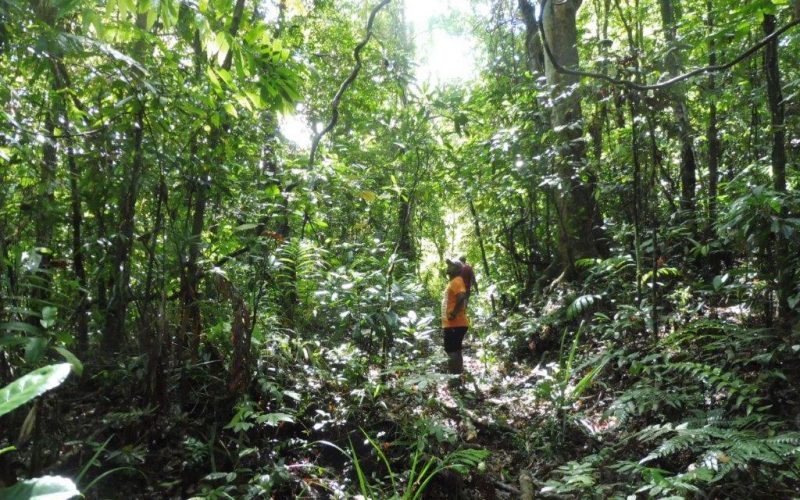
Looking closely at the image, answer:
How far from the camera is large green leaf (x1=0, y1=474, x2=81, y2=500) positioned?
978 millimetres

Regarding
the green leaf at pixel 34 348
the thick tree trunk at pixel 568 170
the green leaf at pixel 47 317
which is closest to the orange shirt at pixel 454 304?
the thick tree trunk at pixel 568 170

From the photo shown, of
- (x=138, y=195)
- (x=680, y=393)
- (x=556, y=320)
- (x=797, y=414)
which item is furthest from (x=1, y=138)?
(x=556, y=320)

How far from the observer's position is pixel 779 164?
4.64 meters

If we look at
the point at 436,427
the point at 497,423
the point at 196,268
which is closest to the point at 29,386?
the point at 436,427

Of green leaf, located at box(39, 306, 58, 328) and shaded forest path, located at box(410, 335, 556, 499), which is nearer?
green leaf, located at box(39, 306, 58, 328)

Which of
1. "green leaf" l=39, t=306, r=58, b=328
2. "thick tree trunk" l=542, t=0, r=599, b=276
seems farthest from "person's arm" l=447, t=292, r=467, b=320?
"green leaf" l=39, t=306, r=58, b=328

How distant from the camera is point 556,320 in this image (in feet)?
23.3

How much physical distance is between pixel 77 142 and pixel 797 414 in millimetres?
5272

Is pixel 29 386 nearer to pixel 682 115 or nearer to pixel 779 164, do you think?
pixel 779 164

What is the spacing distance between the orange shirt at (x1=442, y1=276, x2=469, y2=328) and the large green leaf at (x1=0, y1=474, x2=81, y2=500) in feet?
18.6

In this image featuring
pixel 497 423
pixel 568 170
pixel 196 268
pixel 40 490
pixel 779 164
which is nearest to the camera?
pixel 40 490

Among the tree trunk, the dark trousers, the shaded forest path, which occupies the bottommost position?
the shaded forest path

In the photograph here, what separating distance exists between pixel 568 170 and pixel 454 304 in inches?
107

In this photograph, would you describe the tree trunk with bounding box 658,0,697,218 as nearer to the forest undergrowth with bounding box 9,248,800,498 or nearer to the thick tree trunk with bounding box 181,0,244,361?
the forest undergrowth with bounding box 9,248,800,498
